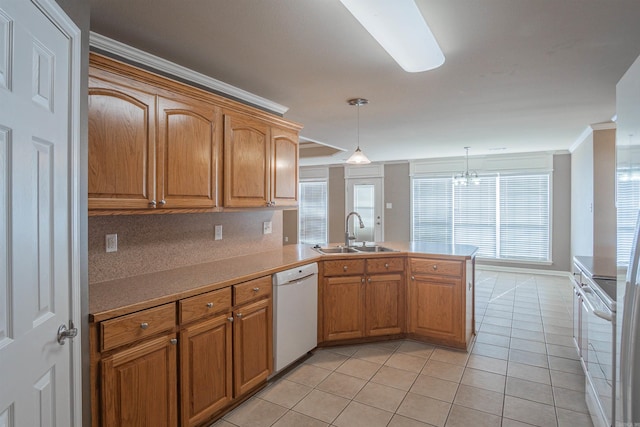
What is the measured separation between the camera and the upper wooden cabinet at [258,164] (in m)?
2.62

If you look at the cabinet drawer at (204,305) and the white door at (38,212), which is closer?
the white door at (38,212)

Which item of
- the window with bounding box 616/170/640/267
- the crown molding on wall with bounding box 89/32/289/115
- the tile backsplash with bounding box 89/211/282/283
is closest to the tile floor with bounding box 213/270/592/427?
the tile backsplash with bounding box 89/211/282/283

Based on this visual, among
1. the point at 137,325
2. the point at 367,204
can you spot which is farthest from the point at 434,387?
the point at 367,204

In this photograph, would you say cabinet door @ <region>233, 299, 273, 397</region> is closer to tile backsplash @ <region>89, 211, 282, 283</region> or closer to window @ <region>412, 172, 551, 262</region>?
tile backsplash @ <region>89, 211, 282, 283</region>

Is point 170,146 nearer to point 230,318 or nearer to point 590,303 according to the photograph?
point 230,318

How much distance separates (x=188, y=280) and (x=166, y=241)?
0.51 meters

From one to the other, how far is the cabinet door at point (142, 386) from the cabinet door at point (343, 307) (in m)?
1.57

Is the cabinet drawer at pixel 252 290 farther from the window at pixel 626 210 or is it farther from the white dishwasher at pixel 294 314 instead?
the window at pixel 626 210

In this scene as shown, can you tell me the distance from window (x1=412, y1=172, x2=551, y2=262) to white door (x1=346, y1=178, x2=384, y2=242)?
800mm

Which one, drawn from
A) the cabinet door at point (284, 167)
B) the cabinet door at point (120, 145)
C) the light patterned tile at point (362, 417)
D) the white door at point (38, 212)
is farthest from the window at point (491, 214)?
the white door at point (38, 212)

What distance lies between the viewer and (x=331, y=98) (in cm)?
325

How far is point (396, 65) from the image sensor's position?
97.2 inches

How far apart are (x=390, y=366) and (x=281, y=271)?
4.07 feet

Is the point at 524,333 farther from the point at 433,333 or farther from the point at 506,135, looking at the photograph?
the point at 506,135
